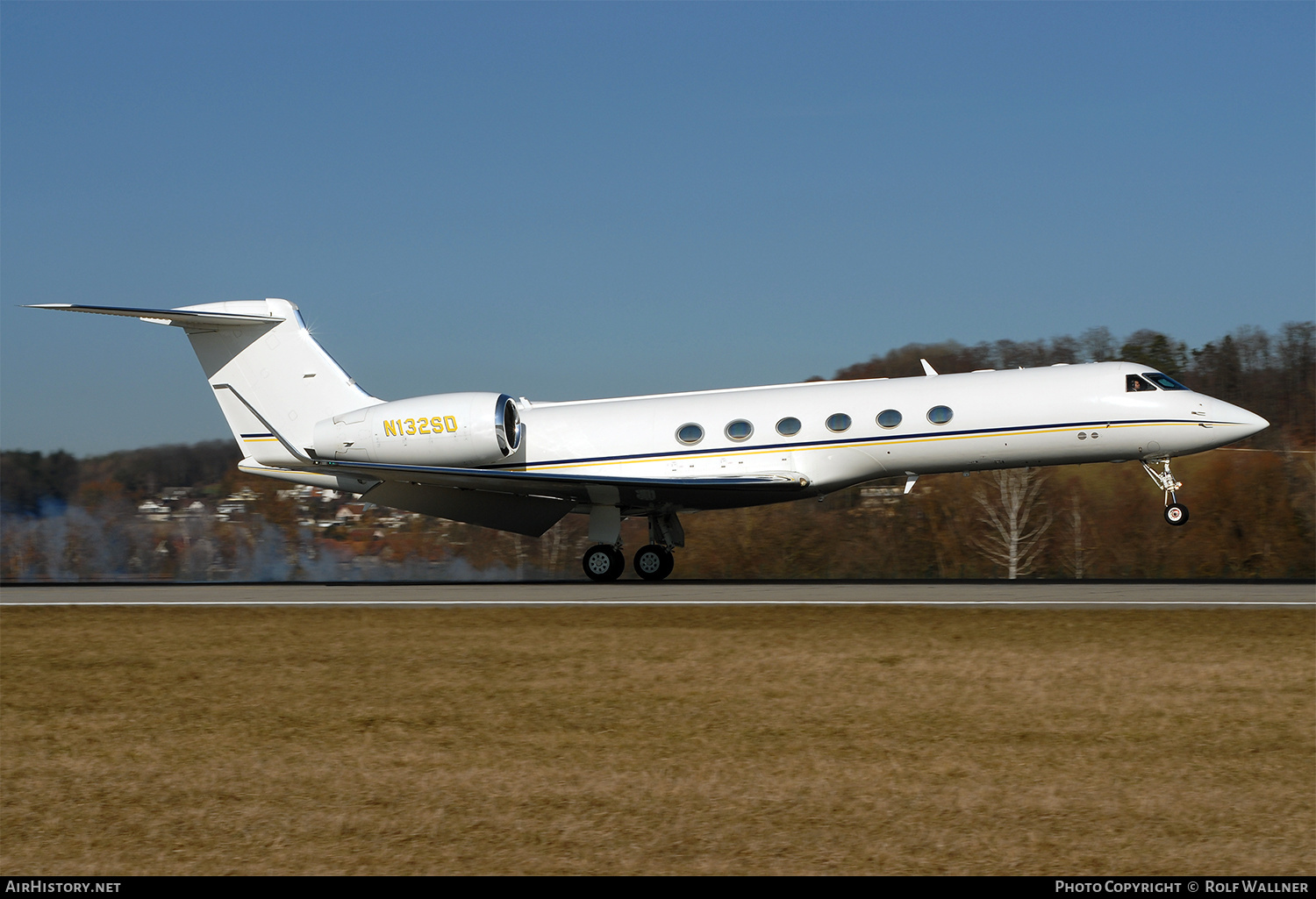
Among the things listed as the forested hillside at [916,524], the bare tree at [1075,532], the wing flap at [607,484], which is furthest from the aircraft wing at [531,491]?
the bare tree at [1075,532]

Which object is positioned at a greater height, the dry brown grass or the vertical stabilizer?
the vertical stabilizer

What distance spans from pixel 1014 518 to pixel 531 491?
29834 mm

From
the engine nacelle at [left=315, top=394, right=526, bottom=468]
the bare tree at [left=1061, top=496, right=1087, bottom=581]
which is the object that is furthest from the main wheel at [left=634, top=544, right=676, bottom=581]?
the bare tree at [left=1061, top=496, right=1087, bottom=581]

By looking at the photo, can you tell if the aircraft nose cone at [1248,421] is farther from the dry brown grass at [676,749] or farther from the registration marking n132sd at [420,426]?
the registration marking n132sd at [420,426]

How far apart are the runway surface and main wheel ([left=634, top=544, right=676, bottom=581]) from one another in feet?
1.43

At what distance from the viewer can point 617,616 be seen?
14484mm

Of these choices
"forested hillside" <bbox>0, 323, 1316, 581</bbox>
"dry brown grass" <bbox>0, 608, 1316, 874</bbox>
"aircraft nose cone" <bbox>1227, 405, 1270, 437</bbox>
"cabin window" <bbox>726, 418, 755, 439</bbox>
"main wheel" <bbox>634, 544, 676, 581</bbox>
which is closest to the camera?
"dry brown grass" <bbox>0, 608, 1316, 874</bbox>

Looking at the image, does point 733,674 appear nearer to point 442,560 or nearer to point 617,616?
point 617,616

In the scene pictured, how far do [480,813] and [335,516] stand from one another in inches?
1575

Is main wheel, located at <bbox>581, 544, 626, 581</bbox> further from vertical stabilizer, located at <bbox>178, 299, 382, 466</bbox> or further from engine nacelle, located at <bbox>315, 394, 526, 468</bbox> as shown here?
vertical stabilizer, located at <bbox>178, 299, 382, 466</bbox>

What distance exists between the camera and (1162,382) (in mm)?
19453

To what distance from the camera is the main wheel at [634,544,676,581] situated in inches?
853

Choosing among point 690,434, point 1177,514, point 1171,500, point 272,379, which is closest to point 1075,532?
point 1171,500
